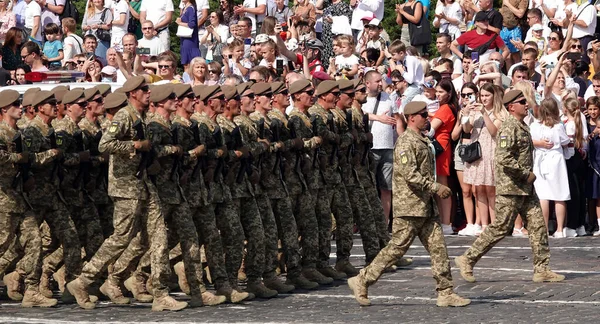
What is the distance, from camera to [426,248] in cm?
1352

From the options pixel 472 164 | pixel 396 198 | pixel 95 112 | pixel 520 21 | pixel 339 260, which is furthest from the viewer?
pixel 520 21

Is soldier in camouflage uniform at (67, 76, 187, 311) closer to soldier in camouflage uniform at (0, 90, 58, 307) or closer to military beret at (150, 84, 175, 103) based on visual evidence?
military beret at (150, 84, 175, 103)

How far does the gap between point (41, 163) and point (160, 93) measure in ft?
4.39

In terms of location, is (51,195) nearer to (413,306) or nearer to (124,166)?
(124,166)

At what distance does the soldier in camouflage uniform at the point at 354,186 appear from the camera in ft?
52.6

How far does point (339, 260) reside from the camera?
15.8 m

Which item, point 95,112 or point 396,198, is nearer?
point 396,198

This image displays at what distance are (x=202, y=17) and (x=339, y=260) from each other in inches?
353

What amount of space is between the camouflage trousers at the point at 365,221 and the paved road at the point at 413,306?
404 mm

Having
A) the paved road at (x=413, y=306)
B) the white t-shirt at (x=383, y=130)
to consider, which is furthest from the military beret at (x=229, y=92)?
the white t-shirt at (x=383, y=130)

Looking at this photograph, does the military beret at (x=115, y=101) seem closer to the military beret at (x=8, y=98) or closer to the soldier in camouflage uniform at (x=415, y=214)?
the military beret at (x=8, y=98)

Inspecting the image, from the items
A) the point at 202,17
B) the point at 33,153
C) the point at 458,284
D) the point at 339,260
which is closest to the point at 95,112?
the point at 33,153

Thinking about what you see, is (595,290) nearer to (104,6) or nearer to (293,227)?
(293,227)

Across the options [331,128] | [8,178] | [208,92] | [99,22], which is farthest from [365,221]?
[99,22]
